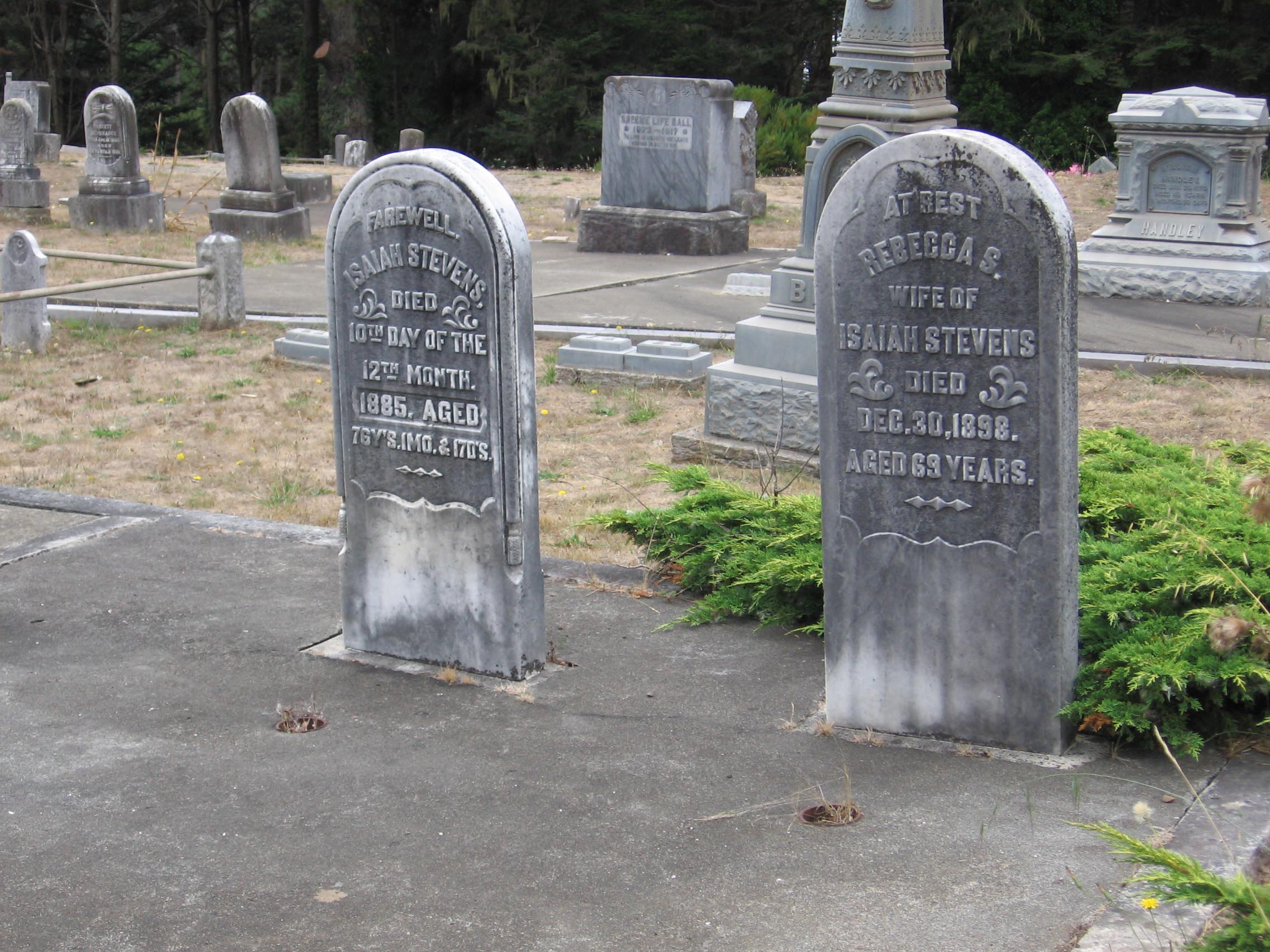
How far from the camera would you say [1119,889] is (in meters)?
3.20

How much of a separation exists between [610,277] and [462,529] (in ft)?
33.4

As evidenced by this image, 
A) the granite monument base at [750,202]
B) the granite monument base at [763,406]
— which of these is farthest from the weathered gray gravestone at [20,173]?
the granite monument base at [763,406]

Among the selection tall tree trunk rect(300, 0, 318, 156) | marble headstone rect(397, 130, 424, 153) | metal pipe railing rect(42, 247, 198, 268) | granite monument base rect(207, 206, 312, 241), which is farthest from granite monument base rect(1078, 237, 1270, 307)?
tall tree trunk rect(300, 0, 318, 156)

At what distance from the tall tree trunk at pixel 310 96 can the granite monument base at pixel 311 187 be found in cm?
1806

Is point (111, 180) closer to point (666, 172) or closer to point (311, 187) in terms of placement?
point (311, 187)

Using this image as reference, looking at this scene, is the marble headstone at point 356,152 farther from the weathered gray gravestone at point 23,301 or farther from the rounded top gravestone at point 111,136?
the weathered gray gravestone at point 23,301

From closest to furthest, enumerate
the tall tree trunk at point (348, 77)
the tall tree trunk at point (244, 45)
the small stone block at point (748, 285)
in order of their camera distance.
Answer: the small stone block at point (748, 285), the tall tree trunk at point (348, 77), the tall tree trunk at point (244, 45)

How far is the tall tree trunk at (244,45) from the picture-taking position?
4203 cm

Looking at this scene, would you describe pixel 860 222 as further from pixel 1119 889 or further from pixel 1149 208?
pixel 1149 208

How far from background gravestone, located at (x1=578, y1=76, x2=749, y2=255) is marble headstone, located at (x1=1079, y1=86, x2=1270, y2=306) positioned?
4307 mm

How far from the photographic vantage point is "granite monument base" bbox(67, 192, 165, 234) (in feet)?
59.2

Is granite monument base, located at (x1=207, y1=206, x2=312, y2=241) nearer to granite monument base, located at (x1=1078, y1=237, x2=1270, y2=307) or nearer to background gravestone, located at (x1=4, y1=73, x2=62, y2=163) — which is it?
granite monument base, located at (x1=1078, y1=237, x2=1270, y2=307)

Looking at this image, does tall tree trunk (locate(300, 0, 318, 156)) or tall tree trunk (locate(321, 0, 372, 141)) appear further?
tall tree trunk (locate(300, 0, 318, 156))

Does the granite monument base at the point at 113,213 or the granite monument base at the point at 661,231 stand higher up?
the granite monument base at the point at 113,213
